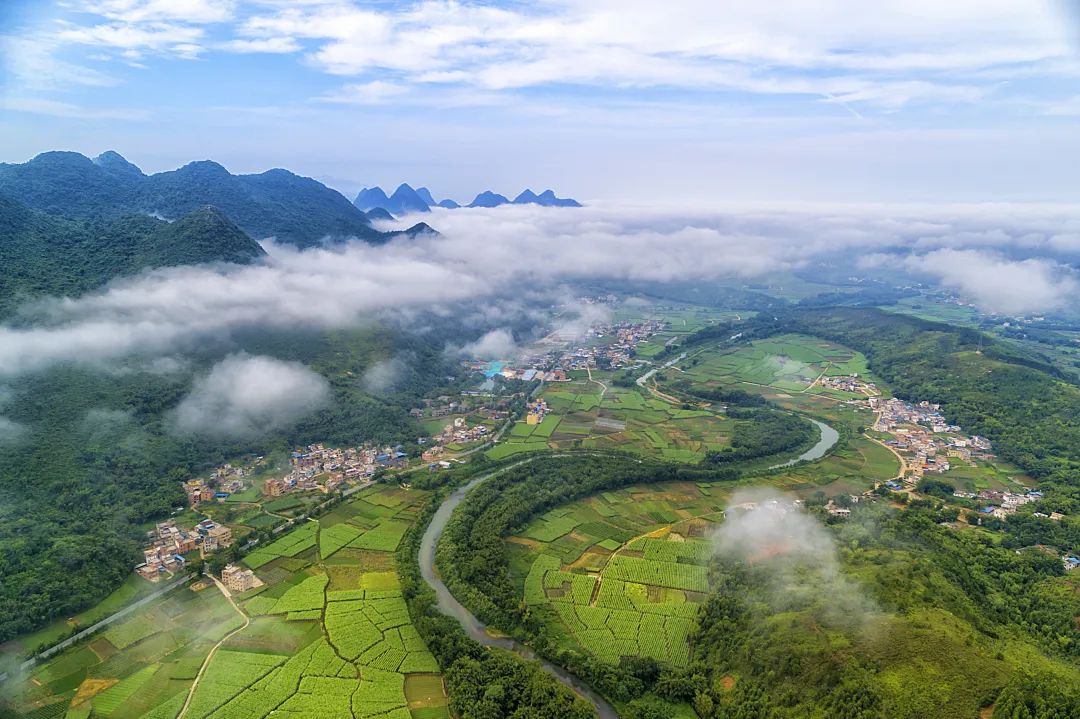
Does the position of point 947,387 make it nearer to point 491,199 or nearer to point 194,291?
point 194,291

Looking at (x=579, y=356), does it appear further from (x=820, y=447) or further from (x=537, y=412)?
(x=820, y=447)

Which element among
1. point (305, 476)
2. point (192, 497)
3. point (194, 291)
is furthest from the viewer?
point (194, 291)

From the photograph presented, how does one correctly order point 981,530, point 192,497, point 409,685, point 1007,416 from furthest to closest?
point 1007,416
point 192,497
point 981,530
point 409,685

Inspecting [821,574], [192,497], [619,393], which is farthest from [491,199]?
[821,574]

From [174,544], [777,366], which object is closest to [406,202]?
[777,366]

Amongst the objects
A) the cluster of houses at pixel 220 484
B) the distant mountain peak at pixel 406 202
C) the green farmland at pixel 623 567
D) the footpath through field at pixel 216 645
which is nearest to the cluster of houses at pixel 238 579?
the footpath through field at pixel 216 645

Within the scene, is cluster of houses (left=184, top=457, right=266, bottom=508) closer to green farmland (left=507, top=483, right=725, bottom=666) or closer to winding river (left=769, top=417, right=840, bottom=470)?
green farmland (left=507, top=483, right=725, bottom=666)

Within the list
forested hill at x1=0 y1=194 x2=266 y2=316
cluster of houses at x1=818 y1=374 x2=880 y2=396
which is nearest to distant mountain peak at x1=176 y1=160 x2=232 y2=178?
forested hill at x1=0 y1=194 x2=266 y2=316

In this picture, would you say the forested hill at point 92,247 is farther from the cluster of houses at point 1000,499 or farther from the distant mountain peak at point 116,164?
the cluster of houses at point 1000,499
